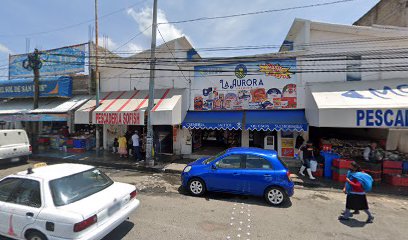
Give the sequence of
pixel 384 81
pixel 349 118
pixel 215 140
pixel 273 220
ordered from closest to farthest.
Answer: pixel 273 220 → pixel 349 118 → pixel 384 81 → pixel 215 140

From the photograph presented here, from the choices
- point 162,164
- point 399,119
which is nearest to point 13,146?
point 162,164

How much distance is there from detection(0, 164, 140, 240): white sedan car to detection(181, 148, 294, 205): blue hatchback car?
8.85 ft

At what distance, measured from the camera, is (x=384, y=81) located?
9.66 m

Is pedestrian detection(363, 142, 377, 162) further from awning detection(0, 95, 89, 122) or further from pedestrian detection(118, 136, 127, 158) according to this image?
awning detection(0, 95, 89, 122)

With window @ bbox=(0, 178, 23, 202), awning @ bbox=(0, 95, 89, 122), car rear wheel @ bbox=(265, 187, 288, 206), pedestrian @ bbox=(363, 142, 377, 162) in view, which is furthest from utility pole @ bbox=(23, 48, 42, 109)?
pedestrian @ bbox=(363, 142, 377, 162)

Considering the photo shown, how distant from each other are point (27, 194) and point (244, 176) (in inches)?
199

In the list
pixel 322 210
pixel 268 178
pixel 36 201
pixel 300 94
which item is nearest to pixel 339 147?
pixel 300 94

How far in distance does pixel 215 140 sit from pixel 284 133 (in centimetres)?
473

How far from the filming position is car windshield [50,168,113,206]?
3744mm

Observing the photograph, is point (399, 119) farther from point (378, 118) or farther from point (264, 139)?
point (264, 139)

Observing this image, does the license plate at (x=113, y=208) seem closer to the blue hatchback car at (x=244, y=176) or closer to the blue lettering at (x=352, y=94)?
the blue hatchback car at (x=244, y=176)

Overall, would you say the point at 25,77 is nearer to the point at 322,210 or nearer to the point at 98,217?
the point at 98,217

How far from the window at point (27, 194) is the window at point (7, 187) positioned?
0.08 meters

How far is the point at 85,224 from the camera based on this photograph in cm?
345
